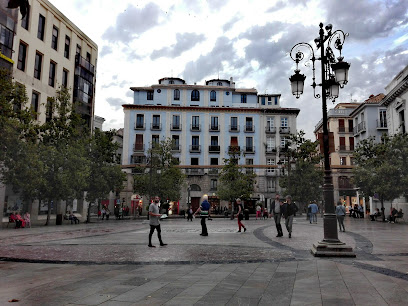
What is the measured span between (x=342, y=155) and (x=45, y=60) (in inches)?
1729

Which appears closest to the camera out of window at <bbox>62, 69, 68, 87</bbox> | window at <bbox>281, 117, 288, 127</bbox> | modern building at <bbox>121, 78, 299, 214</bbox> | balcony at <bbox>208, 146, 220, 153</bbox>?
window at <bbox>62, 69, 68, 87</bbox>

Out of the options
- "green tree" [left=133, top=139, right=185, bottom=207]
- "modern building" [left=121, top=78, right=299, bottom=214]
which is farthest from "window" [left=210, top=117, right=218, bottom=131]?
"green tree" [left=133, top=139, right=185, bottom=207]

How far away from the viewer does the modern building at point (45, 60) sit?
895 inches

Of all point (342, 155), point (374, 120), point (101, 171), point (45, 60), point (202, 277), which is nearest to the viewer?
point (202, 277)

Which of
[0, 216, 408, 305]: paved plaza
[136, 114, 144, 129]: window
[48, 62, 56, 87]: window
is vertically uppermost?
[136, 114, 144, 129]: window

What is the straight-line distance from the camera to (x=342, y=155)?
52.4 meters

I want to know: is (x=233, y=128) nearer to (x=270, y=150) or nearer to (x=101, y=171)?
(x=270, y=150)

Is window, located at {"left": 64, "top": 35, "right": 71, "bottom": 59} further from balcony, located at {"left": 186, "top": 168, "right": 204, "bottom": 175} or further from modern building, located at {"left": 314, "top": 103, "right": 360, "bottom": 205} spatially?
modern building, located at {"left": 314, "top": 103, "right": 360, "bottom": 205}

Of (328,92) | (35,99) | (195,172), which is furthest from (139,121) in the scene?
(328,92)

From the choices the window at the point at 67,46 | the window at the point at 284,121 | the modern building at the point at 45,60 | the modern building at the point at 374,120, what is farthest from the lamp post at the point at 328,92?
the window at the point at 284,121

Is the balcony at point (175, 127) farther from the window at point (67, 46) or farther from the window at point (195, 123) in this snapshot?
the window at point (67, 46)

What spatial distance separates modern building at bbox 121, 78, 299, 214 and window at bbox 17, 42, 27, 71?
24.9 metres

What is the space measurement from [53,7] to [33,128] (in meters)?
14.0

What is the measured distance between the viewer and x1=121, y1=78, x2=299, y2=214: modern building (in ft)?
158
